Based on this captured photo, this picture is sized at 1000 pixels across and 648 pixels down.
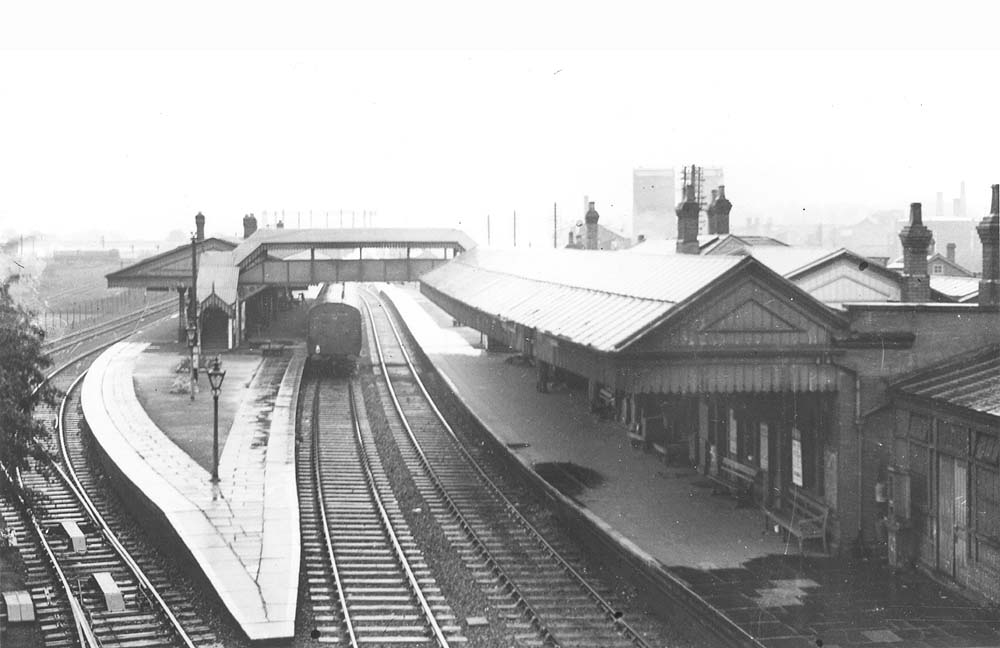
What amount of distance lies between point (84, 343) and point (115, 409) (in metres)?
21.3

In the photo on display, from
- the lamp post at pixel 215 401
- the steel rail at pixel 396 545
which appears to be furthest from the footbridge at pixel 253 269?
the lamp post at pixel 215 401

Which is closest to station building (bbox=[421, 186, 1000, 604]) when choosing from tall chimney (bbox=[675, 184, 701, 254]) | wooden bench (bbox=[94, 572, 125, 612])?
wooden bench (bbox=[94, 572, 125, 612])

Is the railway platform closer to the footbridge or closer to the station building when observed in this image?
the station building

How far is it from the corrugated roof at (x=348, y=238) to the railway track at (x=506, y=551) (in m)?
18.9

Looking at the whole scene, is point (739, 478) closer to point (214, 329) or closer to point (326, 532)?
point (326, 532)

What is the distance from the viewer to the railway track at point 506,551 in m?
13.5

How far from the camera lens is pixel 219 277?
44.7 m

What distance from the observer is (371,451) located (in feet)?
84.6

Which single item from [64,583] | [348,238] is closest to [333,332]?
[348,238]

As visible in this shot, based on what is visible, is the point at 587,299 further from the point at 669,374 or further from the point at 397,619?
the point at 397,619

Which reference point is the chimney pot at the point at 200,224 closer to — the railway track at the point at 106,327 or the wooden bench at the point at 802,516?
the railway track at the point at 106,327

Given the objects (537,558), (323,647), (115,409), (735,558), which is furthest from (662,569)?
(115,409)

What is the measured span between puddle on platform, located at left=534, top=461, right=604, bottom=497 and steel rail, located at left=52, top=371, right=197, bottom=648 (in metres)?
7.49

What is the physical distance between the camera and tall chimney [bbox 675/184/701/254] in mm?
29516
